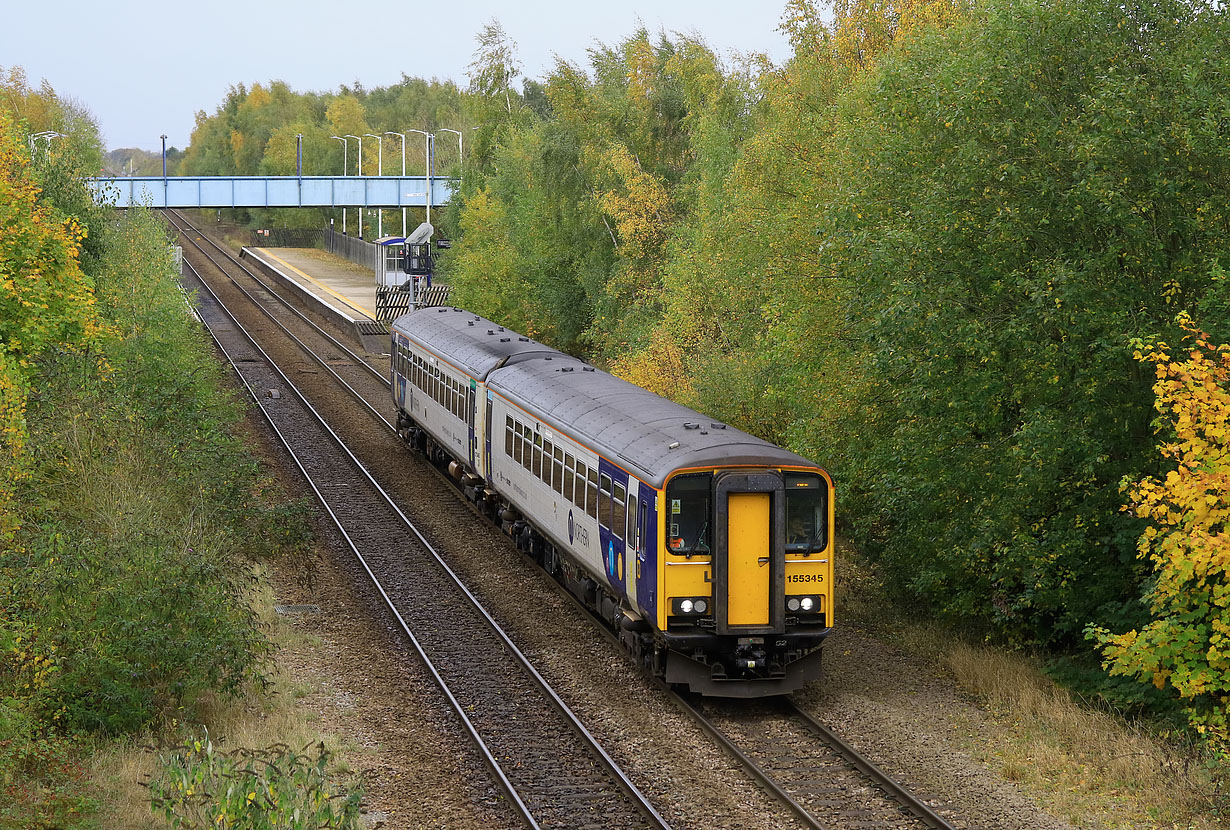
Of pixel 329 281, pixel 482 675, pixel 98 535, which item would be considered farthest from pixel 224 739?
pixel 329 281

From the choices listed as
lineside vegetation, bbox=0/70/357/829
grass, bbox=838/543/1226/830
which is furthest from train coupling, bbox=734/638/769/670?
lineside vegetation, bbox=0/70/357/829

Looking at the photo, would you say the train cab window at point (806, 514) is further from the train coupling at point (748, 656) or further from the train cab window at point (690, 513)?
the train coupling at point (748, 656)

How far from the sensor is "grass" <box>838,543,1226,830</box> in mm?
11375

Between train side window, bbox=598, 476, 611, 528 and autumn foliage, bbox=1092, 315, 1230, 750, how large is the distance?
18.4 ft

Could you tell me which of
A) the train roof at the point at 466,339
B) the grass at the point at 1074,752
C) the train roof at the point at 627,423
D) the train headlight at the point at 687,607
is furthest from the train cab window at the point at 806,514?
the train roof at the point at 466,339

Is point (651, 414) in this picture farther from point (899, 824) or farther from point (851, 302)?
point (899, 824)

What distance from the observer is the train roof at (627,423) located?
1409 centimetres

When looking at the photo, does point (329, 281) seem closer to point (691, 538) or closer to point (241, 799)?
point (691, 538)

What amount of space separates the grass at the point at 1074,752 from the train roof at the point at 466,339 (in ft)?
31.7

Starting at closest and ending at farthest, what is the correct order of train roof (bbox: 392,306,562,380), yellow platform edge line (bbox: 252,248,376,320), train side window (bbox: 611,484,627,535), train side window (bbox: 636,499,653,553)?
train side window (bbox: 636,499,653,553) → train side window (bbox: 611,484,627,535) → train roof (bbox: 392,306,562,380) → yellow platform edge line (bbox: 252,248,376,320)

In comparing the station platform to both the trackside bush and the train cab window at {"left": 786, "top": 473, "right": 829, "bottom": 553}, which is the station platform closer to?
the train cab window at {"left": 786, "top": 473, "right": 829, "bottom": 553}

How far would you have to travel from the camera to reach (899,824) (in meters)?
11.2

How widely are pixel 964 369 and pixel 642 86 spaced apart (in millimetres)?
25585

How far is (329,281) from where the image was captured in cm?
6850
